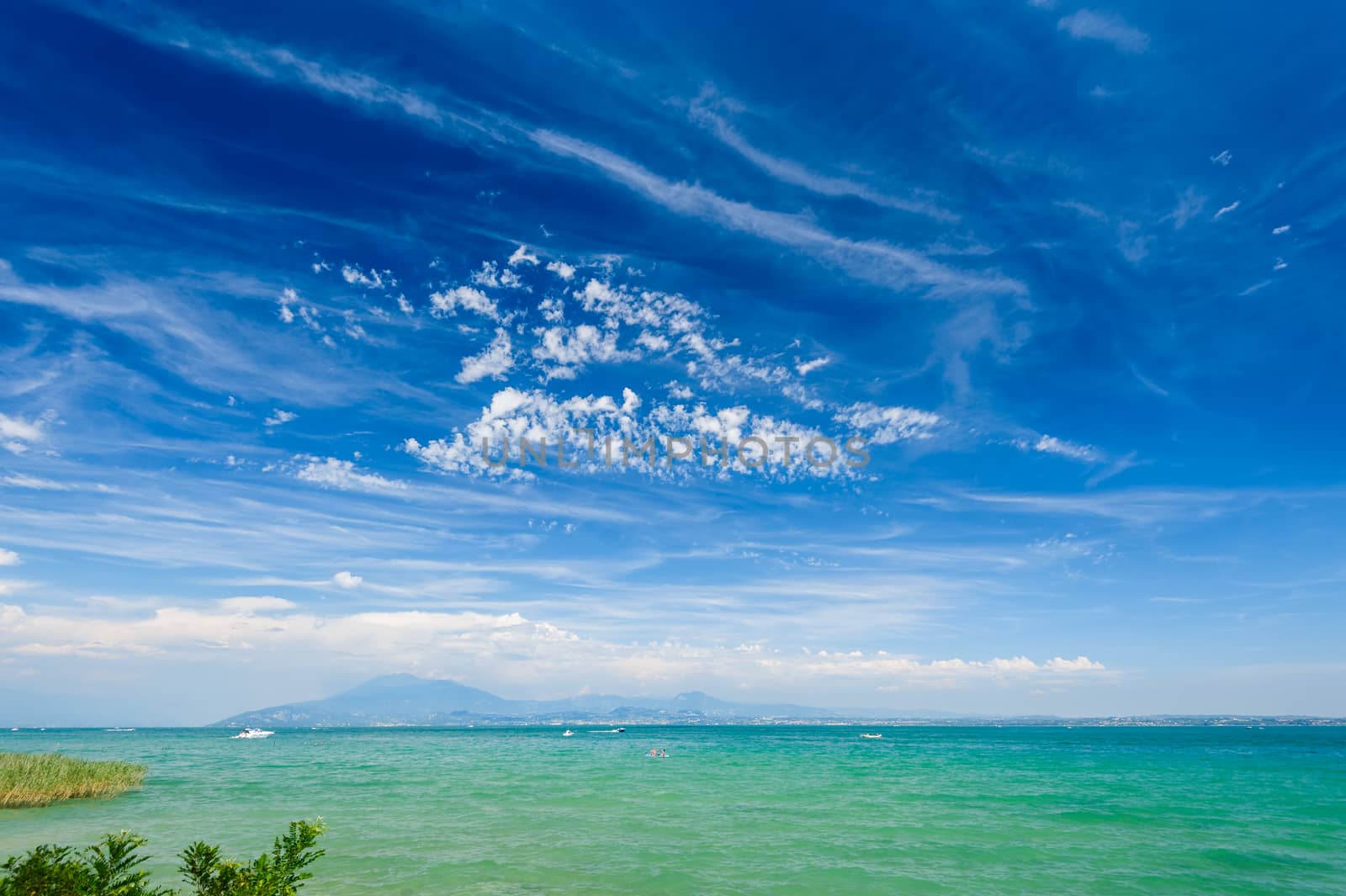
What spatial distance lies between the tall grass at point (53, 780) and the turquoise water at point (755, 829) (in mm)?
1469

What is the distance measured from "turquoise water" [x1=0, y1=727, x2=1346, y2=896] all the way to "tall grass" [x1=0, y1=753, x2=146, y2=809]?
1.47 m

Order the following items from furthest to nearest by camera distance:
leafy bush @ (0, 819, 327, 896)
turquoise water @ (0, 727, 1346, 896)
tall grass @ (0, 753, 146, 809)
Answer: tall grass @ (0, 753, 146, 809) → turquoise water @ (0, 727, 1346, 896) → leafy bush @ (0, 819, 327, 896)

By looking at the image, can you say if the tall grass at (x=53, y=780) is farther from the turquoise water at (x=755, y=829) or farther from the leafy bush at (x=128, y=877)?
the leafy bush at (x=128, y=877)

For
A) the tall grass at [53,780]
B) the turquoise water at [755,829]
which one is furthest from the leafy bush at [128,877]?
the tall grass at [53,780]


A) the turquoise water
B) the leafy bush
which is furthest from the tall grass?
the leafy bush

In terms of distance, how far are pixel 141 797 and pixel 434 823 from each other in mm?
22003

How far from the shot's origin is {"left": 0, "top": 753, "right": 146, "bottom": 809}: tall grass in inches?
1356

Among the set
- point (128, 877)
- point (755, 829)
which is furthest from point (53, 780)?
point (128, 877)

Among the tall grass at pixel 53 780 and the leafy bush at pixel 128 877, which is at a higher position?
the leafy bush at pixel 128 877

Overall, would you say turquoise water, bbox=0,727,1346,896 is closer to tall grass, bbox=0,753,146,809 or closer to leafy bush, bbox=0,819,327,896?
tall grass, bbox=0,753,146,809

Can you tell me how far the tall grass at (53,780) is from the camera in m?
34.4

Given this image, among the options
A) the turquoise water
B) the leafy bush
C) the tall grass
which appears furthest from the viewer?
the tall grass

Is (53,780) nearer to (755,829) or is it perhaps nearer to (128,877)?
(755,829)

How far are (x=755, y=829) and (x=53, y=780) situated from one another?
37202 millimetres
